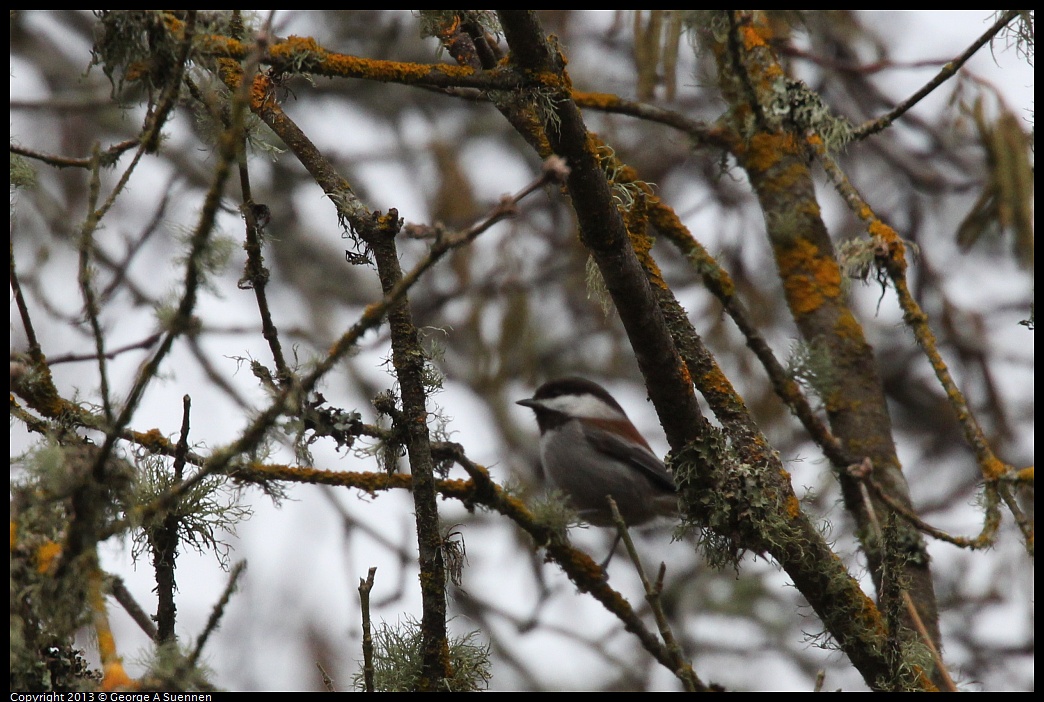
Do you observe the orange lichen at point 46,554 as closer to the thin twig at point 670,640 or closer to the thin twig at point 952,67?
the thin twig at point 670,640

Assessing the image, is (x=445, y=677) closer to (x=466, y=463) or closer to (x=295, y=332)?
(x=466, y=463)

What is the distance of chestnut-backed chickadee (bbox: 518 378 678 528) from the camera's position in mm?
5059

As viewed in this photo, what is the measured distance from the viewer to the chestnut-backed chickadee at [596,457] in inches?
199

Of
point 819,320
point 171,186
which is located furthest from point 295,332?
point 819,320

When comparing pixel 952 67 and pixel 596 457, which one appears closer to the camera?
pixel 952 67

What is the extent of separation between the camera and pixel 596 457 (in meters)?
5.21

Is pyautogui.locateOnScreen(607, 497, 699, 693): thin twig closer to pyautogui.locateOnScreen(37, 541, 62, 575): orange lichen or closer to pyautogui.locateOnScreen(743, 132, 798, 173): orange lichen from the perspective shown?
pyautogui.locateOnScreen(37, 541, 62, 575): orange lichen

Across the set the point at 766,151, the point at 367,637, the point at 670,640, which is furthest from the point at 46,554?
the point at 766,151

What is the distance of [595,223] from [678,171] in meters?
4.92

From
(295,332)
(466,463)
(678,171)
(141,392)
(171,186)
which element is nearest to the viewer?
(141,392)

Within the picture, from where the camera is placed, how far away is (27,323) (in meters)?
2.18

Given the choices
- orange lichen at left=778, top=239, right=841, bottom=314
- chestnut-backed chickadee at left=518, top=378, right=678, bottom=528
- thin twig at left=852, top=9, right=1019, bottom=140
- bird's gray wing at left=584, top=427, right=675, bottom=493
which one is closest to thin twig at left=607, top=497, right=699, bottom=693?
thin twig at left=852, top=9, right=1019, bottom=140

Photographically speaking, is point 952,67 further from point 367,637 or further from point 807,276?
point 367,637

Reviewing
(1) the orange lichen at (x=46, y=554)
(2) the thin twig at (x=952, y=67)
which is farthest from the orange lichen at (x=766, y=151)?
(1) the orange lichen at (x=46, y=554)
